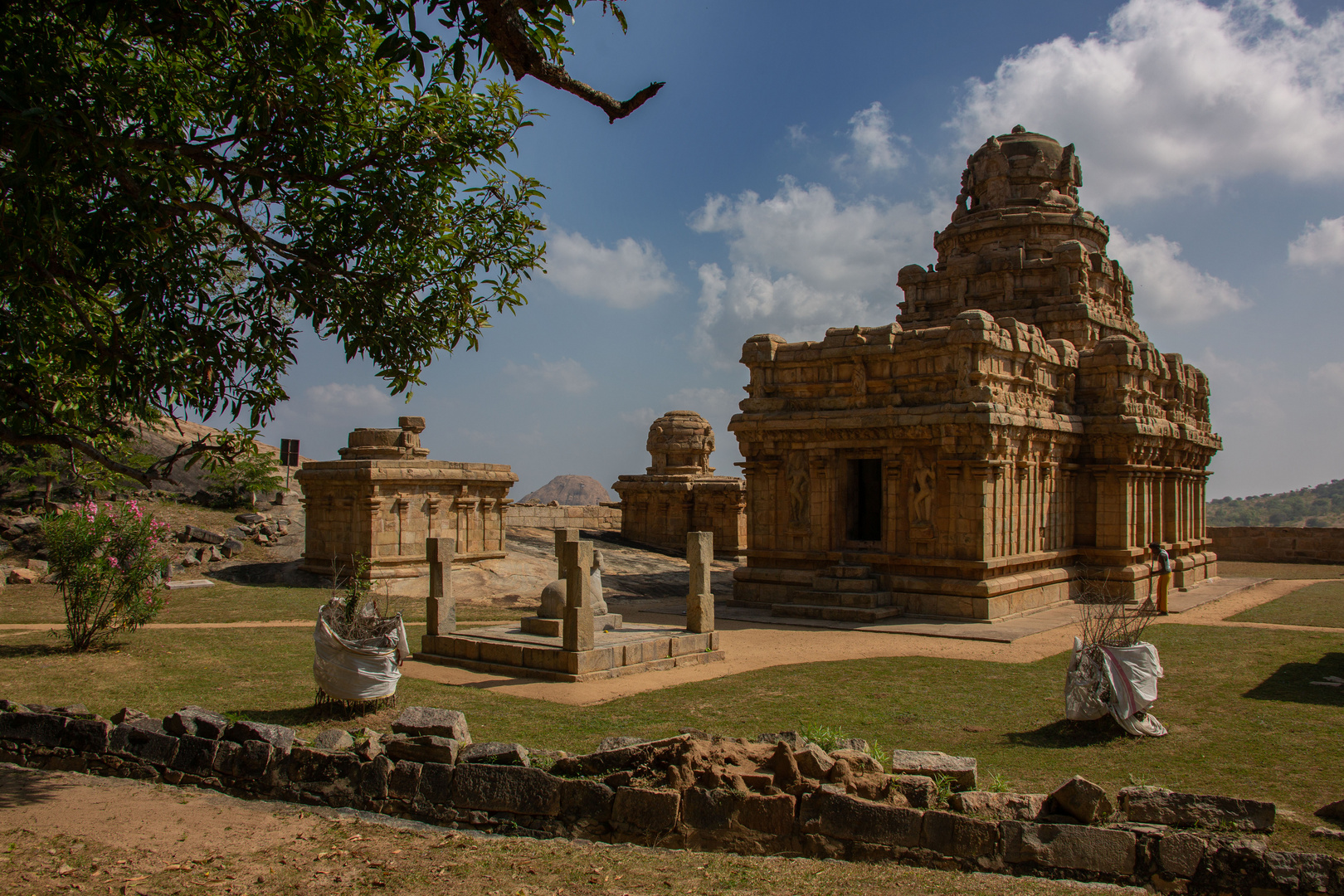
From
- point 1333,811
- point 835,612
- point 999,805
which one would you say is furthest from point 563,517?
point 1333,811

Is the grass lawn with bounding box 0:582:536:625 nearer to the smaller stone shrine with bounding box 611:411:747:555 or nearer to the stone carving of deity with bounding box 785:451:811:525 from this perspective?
the stone carving of deity with bounding box 785:451:811:525

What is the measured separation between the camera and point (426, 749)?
285 inches

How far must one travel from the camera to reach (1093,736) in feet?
28.7

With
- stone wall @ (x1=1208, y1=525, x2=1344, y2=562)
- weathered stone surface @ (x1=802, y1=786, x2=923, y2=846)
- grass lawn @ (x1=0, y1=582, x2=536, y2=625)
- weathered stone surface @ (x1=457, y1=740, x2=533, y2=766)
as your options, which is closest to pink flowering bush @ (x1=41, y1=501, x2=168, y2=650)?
grass lawn @ (x1=0, y1=582, x2=536, y2=625)

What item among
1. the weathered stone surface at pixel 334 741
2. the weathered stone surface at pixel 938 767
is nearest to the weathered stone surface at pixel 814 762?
the weathered stone surface at pixel 938 767

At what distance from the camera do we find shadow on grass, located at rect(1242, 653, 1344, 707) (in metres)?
10.3

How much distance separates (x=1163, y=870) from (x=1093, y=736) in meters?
3.50

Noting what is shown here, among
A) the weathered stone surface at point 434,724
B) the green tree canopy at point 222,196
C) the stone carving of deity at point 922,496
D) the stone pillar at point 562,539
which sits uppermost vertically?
the green tree canopy at point 222,196

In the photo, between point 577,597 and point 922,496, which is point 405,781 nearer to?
point 577,597

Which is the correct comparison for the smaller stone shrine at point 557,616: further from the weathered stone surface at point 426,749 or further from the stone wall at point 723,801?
the weathered stone surface at point 426,749

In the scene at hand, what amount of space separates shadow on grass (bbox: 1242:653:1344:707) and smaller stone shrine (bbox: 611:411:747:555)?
17870 mm

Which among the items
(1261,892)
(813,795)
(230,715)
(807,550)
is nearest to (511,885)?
(813,795)

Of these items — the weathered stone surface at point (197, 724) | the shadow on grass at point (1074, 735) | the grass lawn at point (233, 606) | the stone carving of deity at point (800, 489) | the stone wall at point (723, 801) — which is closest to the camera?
the stone wall at point (723, 801)

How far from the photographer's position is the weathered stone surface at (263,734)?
25.1ft
